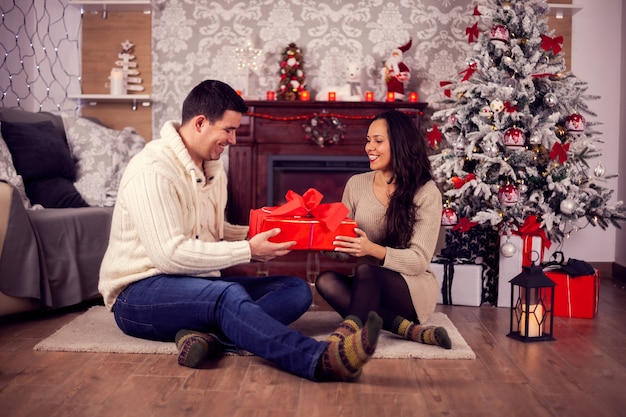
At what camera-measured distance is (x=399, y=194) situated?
2811mm

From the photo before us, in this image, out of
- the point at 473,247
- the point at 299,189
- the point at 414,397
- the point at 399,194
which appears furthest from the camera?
the point at 299,189

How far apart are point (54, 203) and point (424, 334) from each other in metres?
2.07

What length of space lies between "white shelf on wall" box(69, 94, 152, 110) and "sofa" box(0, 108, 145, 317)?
0.49 m

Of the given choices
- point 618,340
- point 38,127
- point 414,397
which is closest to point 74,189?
point 38,127

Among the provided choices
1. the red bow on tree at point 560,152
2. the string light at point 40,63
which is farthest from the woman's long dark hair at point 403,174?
the string light at point 40,63

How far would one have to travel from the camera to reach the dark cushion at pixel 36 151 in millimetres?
3607

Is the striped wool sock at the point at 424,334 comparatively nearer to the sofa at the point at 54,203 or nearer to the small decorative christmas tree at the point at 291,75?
the sofa at the point at 54,203

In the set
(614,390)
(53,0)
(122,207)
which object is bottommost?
(614,390)

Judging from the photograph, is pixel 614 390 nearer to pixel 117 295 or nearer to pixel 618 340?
pixel 618 340

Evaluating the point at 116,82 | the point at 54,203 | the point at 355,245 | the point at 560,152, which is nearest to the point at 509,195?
the point at 560,152

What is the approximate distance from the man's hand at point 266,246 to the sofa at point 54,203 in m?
1.20

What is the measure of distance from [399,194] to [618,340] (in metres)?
1.08

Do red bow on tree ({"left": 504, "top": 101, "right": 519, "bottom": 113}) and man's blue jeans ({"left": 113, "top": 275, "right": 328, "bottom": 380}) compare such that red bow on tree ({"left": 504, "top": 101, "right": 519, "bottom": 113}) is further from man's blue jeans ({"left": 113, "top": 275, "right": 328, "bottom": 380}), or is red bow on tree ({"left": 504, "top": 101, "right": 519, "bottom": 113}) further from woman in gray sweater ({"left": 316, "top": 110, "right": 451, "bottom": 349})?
man's blue jeans ({"left": 113, "top": 275, "right": 328, "bottom": 380})

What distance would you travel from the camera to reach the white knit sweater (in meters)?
2.31
